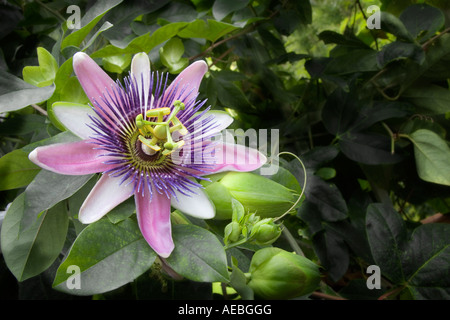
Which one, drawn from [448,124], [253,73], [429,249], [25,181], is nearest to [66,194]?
[25,181]

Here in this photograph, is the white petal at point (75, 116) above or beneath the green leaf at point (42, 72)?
beneath

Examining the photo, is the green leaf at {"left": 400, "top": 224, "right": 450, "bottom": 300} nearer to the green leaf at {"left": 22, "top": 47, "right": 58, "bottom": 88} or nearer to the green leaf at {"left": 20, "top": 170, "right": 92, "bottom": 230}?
the green leaf at {"left": 20, "top": 170, "right": 92, "bottom": 230}

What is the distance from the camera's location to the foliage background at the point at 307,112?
75 cm

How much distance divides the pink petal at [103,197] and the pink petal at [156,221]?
2 cm

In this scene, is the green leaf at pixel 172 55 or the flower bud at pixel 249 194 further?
the green leaf at pixel 172 55

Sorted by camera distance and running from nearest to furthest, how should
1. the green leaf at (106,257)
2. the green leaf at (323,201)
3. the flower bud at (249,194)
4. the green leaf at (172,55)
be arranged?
the green leaf at (106,257) < the flower bud at (249,194) < the green leaf at (172,55) < the green leaf at (323,201)

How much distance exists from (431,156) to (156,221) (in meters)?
0.84

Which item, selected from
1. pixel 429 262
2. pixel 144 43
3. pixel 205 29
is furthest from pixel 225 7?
pixel 429 262

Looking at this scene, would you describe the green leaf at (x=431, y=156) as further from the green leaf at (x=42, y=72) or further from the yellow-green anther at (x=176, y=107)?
the green leaf at (x=42, y=72)

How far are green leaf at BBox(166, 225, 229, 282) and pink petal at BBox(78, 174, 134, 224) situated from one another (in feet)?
0.34

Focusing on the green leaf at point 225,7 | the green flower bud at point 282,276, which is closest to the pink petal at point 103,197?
the green flower bud at point 282,276

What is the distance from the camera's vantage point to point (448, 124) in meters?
1.35
